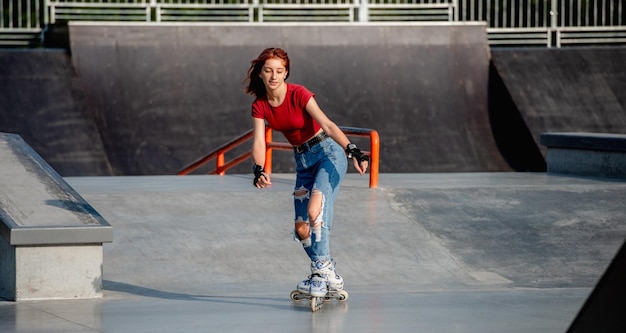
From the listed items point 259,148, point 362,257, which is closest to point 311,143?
point 259,148

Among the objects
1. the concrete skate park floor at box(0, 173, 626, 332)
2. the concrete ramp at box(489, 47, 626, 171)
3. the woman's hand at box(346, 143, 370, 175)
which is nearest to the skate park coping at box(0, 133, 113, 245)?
the concrete skate park floor at box(0, 173, 626, 332)

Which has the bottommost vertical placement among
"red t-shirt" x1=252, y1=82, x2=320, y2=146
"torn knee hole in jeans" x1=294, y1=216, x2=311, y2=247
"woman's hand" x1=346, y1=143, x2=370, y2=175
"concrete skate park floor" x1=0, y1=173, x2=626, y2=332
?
"concrete skate park floor" x1=0, y1=173, x2=626, y2=332

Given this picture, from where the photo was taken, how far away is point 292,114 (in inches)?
341

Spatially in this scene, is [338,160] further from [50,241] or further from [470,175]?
[470,175]

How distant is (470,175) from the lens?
16172mm

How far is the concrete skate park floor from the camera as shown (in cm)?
820

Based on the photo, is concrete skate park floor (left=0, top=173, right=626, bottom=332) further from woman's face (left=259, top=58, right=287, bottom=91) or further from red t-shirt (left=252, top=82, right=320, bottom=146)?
woman's face (left=259, top=58, right=287, bottom=91)

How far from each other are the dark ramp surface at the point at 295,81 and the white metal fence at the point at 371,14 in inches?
44.8

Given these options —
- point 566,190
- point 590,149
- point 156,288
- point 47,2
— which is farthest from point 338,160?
point 47,2

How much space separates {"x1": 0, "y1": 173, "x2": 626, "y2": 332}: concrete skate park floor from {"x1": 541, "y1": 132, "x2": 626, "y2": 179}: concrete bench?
Answer: 0.74m

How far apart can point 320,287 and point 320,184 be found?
2.40 feet

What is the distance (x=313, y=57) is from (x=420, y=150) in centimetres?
276

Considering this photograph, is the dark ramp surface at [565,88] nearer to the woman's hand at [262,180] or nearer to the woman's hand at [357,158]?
the woman's hand at [357,158]

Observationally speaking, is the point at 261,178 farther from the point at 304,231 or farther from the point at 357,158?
the point at 357,158
